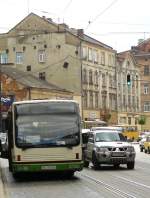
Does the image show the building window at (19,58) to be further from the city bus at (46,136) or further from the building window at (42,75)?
the city bus at (46,136)

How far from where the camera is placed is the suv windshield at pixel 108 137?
30.3 m

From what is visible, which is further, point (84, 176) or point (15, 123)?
point (84, 176)

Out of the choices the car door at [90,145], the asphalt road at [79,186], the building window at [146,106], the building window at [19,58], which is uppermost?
the building window at [19,58]

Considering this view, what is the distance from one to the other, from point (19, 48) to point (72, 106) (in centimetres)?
7144

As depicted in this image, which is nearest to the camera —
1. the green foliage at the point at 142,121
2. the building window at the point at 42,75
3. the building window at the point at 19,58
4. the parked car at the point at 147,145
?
the parked car at the point at 147,145

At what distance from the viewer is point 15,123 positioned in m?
22.3

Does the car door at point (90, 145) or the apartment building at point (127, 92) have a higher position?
the apartment building at point (127, 92)

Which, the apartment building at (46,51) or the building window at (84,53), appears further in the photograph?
the building window at (84,53)

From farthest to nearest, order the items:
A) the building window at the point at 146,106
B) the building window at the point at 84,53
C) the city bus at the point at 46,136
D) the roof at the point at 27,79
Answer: the building window at the point at 146,106 → the building window at the point at 84,53 → the roof at the point at 27,79 → the city bus at the point at 46,136

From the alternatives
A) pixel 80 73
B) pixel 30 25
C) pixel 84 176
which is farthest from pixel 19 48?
pixel 84 176

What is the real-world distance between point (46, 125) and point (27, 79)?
62.0 m

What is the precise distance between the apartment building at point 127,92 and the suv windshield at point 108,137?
72.6m

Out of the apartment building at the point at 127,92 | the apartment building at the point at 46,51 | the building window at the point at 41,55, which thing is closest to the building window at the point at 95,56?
the apartment building at the point at 46,51

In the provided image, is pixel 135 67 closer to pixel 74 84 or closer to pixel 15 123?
pixel 74 84
